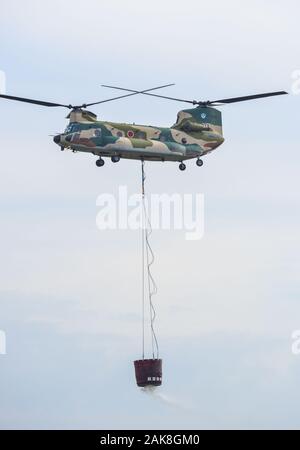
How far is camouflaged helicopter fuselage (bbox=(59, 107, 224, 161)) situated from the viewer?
426 feet

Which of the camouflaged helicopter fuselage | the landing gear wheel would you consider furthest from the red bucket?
the camouflaged helicopter fuselage

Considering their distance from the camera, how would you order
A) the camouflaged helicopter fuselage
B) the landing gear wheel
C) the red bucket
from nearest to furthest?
the landing gear wheel → the camouflaged helicopter fuselage → the red bucket

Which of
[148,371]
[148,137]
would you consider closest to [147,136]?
[148,137]

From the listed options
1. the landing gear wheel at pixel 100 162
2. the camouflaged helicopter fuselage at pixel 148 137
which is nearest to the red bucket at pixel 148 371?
the landing gear wheel at pixel 100 162

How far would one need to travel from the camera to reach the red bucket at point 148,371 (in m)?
130

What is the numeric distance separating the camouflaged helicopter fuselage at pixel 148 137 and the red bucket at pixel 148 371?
45.7 ft

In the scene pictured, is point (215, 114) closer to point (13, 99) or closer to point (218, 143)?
point (218, 143)

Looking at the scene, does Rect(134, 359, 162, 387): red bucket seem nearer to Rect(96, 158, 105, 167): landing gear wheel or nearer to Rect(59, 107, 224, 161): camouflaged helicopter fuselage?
Rect(96, 158, 105, 167): landing gear wheel

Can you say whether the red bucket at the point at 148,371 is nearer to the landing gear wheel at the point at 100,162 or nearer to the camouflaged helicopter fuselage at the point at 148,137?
the landing gear wheel at the point at 100,162

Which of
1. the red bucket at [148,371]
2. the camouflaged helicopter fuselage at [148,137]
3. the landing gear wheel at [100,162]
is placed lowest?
the red bucket at [148,371]

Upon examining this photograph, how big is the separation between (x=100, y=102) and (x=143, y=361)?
17678 mm

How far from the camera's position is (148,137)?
437 ft

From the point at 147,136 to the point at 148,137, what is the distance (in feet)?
0.51
